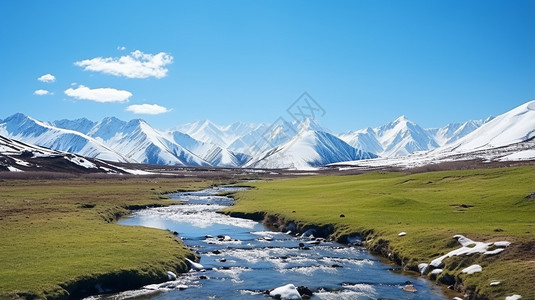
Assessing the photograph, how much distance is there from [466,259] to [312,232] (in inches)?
1143

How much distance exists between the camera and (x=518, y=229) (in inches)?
2021

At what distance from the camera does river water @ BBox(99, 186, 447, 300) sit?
3828cm

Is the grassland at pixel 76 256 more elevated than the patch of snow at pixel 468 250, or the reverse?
the grassland at pixel 76 256

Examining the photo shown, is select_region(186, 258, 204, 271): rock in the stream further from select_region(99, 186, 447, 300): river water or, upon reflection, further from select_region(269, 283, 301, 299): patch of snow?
select_region(269, 283, 301, 299): patch of snow

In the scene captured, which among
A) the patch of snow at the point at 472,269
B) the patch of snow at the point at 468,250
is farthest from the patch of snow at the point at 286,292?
the patch of snow at the point at 468,250

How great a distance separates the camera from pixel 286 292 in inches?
1453

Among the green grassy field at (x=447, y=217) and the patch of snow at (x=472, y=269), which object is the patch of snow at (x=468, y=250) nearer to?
the green grassy field at (x=447, y=217)

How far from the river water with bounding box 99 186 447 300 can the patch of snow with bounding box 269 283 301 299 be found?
2.59 ft

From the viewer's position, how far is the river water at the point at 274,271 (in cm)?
3828

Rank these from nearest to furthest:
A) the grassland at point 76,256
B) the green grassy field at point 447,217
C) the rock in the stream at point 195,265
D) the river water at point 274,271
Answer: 1. the grassland at point 76,256
2. the river water at point 274,271
3. the green grassy field at point 447,217
4. the rock in the stream at point 195,265

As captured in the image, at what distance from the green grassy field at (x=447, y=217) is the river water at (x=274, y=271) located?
386 centimetres

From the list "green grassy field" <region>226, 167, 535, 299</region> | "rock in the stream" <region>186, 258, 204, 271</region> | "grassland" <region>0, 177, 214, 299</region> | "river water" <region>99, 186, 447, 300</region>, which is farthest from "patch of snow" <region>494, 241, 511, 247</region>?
"grassland" <region>0, 177, 214, 299</region>

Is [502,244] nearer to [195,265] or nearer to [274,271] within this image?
[274,271]

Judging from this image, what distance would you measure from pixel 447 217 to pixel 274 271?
33251 mm
